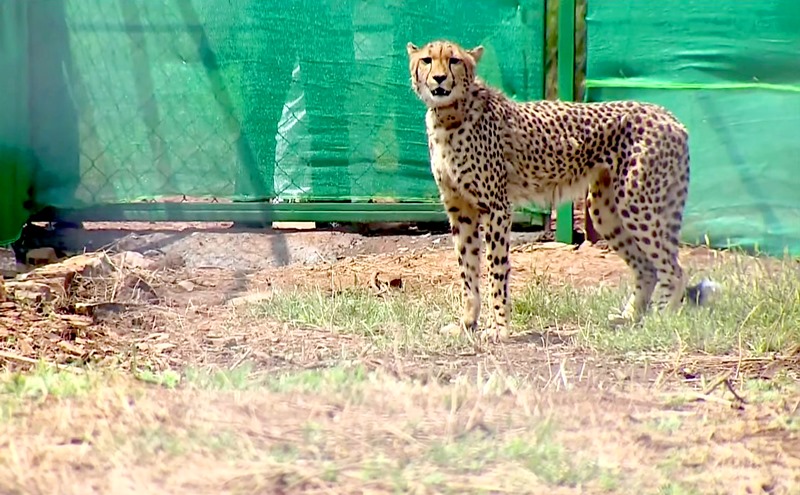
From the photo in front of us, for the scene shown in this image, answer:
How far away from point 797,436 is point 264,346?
2.13 meters

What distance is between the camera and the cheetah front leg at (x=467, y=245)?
5.38m

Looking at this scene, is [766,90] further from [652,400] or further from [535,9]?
[652,400]

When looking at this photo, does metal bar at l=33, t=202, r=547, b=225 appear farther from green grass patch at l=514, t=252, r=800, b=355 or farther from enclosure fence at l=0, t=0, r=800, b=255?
green grass patch at l=514, t=252, r=800, b=355

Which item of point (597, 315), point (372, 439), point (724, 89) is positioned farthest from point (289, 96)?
point (372, 439)

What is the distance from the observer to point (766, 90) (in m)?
6.70

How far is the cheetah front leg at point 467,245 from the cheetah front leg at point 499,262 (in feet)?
0.49

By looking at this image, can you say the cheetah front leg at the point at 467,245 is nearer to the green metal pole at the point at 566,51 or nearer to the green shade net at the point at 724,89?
the green metal pole at the point at 566,51

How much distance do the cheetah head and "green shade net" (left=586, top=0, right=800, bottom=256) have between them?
1838mm

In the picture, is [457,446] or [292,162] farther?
[292,162]

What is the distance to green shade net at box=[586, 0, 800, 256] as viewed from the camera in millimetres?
6688

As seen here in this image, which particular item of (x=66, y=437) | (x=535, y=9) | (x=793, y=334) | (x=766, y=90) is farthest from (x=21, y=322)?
(x=766, y=90)

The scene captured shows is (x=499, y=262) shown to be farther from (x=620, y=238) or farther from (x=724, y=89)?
(x=724, y=89)

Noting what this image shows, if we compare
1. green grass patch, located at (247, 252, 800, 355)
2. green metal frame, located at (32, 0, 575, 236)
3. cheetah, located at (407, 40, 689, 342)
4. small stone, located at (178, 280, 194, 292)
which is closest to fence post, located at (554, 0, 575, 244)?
green metal frame, located at (32, 0, 575, 236)

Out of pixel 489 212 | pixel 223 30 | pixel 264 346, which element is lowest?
pixel 264 346
